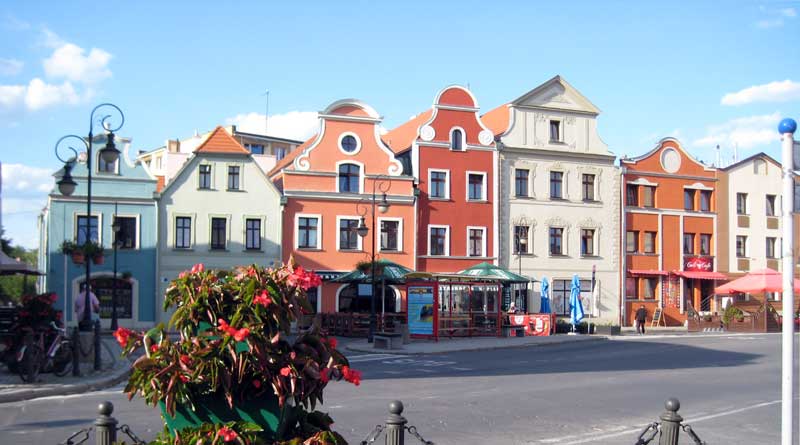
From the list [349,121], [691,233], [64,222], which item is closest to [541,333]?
[349,121]

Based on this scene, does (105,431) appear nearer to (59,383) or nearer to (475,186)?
(59,383)

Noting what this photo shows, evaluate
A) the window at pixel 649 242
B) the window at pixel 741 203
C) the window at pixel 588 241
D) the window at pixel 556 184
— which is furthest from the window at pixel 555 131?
the window at pixel 741 203

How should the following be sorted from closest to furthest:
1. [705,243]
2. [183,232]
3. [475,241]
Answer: [183,232] → [475,241] → [705,243]

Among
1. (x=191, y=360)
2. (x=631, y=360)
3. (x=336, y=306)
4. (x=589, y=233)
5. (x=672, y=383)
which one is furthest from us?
(x=589, y=233)

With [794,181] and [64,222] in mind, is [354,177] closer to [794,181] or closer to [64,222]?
[64,222]

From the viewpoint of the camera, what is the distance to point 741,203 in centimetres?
4744

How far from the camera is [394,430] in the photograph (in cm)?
630

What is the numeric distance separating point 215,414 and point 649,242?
42.8 meters

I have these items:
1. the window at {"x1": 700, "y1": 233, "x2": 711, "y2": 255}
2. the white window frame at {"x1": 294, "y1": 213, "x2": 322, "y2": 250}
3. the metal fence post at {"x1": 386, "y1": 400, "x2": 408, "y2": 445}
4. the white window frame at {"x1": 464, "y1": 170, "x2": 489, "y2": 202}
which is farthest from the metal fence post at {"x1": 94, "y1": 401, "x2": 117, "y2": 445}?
the window at {"x1": 700, "y1": 233, "x2": 711, "y2": 255}

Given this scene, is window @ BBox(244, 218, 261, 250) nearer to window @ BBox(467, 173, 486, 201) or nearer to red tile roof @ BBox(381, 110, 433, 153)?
red tile roof @ BBox(381, 110, 433, 153)

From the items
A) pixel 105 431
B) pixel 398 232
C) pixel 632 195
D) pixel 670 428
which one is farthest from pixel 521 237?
pixel 105 431

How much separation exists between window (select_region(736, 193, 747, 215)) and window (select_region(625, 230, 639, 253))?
7150 millimetres

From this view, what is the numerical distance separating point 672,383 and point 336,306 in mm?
22058

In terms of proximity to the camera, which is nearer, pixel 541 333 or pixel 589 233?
pixel 541 333
